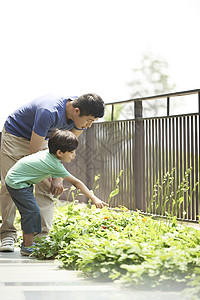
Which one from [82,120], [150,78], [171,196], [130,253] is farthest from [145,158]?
[150,78]

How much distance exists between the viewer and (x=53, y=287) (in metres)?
2.39

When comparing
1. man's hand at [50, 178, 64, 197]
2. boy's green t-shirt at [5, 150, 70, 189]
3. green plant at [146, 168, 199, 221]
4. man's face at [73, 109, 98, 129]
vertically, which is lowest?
green plant at [146, 168, 199, 221]

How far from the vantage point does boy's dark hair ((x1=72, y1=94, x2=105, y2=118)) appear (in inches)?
149

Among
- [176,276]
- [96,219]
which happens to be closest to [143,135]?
[96,219]

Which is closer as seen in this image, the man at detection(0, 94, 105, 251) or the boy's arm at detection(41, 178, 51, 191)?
the man at detection(0, 94, 105, 251)

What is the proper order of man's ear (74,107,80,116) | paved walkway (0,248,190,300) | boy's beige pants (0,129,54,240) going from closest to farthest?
paved walkway (0,248,190,300) < man's ear (74,107,80,116) < boy's beige pants (0,129,54,240)

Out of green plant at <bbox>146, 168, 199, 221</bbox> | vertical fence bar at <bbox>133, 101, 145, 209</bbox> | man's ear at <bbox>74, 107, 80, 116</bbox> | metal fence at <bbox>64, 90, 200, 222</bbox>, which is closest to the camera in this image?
man's ear at <bbox>74, 107, 80, 116</bbox>

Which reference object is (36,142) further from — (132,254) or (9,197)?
(132,254)

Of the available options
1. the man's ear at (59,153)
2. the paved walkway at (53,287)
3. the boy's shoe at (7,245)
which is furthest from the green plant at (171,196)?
the paved walkway at (53,287)

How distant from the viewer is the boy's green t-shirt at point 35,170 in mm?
3658

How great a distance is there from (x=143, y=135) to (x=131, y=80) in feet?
123

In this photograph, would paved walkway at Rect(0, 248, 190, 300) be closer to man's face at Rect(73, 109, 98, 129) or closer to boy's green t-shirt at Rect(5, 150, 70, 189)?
boy's green t-shirt at Rect(5, 150, 70, 189)

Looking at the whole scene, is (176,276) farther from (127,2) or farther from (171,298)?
(127,2)

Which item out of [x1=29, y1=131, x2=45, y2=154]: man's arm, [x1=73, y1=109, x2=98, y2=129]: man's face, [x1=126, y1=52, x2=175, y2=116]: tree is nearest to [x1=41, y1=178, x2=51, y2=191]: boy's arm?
[x1=29, y1=131, x2=45, y2=154]: man's arm
